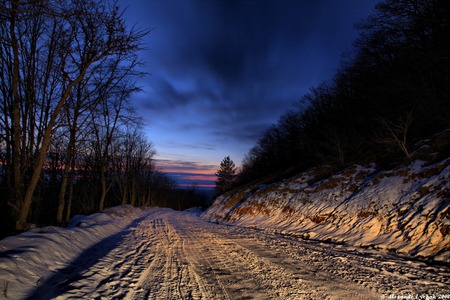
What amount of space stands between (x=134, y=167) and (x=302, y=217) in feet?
85.6

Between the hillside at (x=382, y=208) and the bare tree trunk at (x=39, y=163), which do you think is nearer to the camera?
the hillside at (x=382, y=208)

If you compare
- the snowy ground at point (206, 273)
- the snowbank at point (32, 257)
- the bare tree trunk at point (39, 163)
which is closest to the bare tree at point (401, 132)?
the snowy ground at point (206, 273)

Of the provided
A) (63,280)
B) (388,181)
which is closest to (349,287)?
(63,280)

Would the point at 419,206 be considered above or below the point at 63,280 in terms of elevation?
above

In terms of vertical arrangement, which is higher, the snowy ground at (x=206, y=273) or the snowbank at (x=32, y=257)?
the snowbank at (x=32, y=257)

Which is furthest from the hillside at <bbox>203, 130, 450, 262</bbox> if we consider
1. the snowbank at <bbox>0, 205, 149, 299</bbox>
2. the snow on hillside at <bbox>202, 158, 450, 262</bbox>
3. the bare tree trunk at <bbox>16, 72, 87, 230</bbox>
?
the bare tree trunk at <bbox>16, 72, 87, 230</bbox>

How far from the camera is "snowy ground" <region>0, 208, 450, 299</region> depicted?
3.77m

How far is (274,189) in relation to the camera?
18188 mm

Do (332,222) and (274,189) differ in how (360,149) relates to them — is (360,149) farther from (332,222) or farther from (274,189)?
(332,222)

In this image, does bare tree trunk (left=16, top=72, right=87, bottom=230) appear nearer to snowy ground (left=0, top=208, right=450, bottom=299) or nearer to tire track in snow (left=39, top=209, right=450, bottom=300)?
snowy ground (left=0, top=208, right=450, bottom=299)

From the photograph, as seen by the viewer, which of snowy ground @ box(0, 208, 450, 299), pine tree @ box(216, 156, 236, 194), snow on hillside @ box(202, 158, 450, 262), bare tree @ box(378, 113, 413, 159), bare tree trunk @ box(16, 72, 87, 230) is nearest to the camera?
snowy ground @ box(0, 208, 450, 299)

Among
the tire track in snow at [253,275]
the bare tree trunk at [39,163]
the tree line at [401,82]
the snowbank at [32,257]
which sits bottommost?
the tire track in snow at [253,275]

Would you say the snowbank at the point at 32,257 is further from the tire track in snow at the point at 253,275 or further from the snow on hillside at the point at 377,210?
the snow on hillside at the point at 377,210

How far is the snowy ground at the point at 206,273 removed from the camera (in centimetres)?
377
